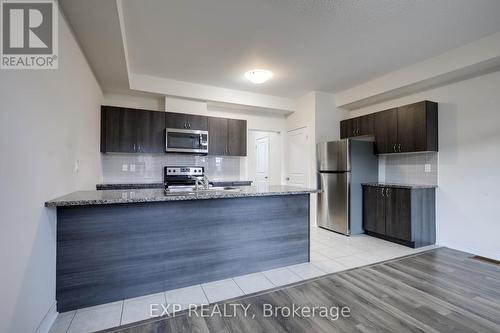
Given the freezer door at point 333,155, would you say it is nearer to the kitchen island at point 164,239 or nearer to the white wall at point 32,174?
the kitchen island at point 164,239

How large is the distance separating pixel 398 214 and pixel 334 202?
1023mm

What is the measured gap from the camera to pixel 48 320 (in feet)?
5.54

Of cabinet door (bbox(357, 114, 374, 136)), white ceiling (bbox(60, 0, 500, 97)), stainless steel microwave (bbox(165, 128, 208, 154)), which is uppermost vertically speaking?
white ceiling (bbox(60, 0, 500, 97))

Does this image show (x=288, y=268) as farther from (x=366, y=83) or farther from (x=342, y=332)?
(x=366, y=83)

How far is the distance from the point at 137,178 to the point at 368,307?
390 cm

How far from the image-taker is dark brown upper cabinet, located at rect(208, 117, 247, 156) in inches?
176

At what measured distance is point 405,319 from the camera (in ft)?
6.01

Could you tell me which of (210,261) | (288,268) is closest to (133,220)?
(210,261)

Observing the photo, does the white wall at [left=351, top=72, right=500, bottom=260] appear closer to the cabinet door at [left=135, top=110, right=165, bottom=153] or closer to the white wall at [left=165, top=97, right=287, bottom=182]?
the white wall at [left=165, top=97, right=287, bottom=182]

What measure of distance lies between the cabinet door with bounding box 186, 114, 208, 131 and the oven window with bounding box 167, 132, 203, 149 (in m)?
0.18

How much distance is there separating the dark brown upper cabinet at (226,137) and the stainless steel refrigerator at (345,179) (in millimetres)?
1590

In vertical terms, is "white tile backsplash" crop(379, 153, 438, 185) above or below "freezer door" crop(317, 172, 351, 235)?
above

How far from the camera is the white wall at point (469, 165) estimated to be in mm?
3074

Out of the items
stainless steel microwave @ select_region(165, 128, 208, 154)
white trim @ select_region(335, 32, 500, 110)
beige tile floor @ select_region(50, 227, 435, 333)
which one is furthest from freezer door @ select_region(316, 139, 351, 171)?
stainless steel microwave @ select_region(165, 128, 208, 154)
